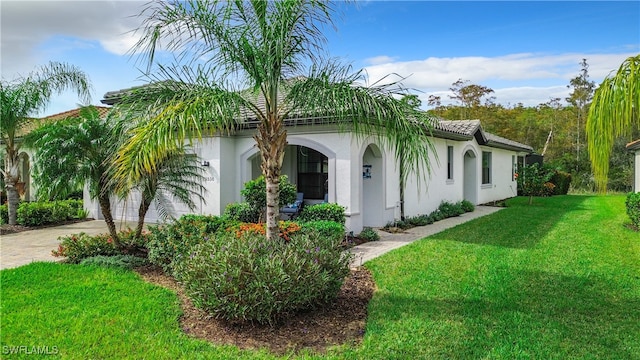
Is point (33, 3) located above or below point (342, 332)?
above

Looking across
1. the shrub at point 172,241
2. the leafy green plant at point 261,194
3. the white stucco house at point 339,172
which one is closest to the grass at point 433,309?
the shrub at point 172,241

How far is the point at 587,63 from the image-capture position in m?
40.5

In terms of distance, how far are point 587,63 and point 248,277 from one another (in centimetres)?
4645

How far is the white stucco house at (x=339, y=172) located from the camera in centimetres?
1184

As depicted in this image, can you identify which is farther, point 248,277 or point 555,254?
point 555,254

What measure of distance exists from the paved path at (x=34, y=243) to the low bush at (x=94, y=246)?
363mm

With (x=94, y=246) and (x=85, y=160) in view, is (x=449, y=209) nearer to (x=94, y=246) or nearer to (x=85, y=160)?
(x=94, y=246)

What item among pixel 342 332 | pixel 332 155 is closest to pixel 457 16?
pixel 332 155

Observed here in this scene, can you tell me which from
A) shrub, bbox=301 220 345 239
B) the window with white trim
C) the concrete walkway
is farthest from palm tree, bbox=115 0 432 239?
the window with white trim

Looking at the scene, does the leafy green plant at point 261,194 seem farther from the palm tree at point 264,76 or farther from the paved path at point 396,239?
the palm tree at point 264,76

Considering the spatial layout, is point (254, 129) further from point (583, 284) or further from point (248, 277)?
point (583, 284)

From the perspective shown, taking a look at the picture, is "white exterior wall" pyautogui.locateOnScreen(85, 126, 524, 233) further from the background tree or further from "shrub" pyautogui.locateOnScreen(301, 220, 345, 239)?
the background tree

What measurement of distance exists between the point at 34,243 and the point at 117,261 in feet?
15.8

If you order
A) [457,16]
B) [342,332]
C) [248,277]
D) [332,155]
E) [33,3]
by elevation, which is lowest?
[342,332]
